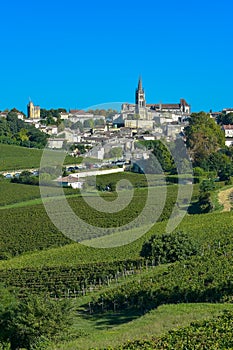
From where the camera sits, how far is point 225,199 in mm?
39812

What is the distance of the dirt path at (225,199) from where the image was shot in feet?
123

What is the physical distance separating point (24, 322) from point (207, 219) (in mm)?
18654

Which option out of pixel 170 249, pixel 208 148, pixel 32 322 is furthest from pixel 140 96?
pixel 32 322

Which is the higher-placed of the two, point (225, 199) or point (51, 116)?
point (51, 116)

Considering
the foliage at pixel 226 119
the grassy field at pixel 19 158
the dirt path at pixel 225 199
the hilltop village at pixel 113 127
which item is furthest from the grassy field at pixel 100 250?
the foliage at pixel 226 119

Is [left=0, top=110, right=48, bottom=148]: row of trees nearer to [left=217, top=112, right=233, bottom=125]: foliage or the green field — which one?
[left=217, top=112, right=233, bottom=125]: foliage

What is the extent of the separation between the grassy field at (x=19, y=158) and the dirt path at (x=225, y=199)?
1945cm

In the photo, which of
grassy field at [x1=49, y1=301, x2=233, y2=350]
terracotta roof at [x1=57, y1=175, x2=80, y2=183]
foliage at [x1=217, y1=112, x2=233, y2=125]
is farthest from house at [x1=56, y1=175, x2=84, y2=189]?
foliage at [x1=217, y1=112, x2=233, y2=125]

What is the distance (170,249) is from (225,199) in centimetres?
1614

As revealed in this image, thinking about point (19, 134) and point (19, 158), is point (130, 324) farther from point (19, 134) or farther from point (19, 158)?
point (19, 134)

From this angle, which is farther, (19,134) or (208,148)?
(19,134)

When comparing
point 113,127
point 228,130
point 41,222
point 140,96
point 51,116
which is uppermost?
point 140,96

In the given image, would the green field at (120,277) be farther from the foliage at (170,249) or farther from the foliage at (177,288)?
the foliage at (170,249)

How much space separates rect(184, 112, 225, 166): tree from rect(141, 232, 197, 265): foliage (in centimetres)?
3487
